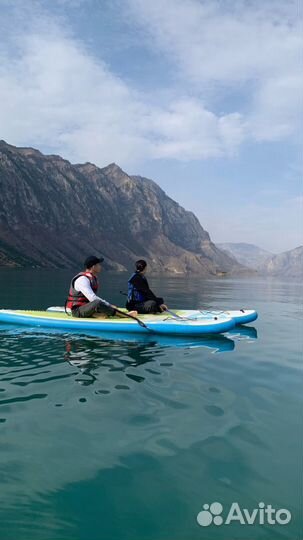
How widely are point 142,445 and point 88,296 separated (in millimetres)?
8073

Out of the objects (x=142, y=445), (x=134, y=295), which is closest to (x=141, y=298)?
(x=134, y=295)

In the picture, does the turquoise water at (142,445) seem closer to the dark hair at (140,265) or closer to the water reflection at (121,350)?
the water reflection at (121,350)

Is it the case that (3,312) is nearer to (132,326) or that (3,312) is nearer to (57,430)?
(132,326)

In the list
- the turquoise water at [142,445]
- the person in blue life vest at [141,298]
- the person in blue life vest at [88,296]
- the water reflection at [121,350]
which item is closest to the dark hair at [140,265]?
the person in blue life vest at [141,298]

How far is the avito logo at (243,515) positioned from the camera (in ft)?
13.3

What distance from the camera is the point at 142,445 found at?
5375mm

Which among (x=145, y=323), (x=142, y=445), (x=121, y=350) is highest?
(x=145, y=323)

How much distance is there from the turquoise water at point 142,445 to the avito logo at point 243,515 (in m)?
0.05

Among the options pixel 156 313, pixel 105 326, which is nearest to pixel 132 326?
pixel 105 326

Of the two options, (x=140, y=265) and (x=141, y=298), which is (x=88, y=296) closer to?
(x=140, y=265)

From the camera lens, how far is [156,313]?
14.9 m

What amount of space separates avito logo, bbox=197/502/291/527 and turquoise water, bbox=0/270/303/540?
0.05 meters

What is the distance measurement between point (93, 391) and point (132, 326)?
5633 millimetres

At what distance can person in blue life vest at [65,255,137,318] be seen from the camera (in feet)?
42.5
